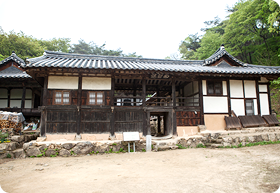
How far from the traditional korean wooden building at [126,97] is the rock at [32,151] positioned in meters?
1.14

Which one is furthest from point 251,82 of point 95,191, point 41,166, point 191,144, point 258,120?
point 41,166

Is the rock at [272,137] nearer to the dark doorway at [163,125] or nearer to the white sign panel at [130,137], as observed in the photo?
the dark doorway at [163,125]

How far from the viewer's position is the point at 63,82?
11.0m

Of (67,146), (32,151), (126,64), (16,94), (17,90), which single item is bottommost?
(32,151)

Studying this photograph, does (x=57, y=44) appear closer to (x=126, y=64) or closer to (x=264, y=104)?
(x=126, y=64)

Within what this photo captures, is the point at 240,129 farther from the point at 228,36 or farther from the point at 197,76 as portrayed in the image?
the point at 228,36

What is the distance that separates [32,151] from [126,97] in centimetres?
624

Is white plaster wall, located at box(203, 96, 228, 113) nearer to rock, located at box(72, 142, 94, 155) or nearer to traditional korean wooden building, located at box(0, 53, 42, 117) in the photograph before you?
rock, located at box(72, 142, 94, 155)

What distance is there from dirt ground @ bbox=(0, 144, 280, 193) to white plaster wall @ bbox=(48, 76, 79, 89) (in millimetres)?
4403

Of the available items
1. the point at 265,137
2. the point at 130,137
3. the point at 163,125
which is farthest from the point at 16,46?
the point at 265,137

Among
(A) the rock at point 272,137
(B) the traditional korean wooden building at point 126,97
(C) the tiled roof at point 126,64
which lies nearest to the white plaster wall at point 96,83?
(B) the traditional korean wooden building at point 126,97

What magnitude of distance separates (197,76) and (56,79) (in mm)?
9791

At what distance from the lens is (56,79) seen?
35.9ft

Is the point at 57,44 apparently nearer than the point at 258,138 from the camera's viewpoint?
No
